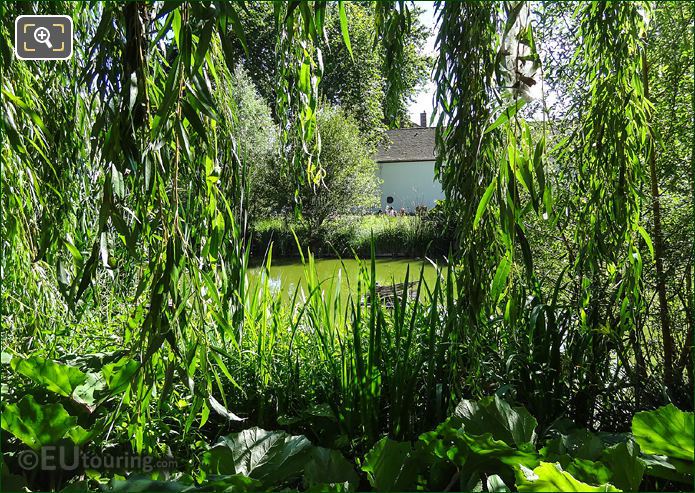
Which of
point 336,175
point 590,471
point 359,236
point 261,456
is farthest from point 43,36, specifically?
point 336,175

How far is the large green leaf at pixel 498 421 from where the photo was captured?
133 cm

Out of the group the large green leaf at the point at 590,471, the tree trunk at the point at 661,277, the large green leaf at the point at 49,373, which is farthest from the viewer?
the tree trunk at the point at 661,277

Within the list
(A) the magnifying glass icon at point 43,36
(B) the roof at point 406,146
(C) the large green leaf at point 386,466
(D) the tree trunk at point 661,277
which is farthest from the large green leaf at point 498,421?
(B) the roof at point 406,146

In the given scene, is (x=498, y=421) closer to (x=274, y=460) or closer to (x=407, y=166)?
(x=274, y=460)

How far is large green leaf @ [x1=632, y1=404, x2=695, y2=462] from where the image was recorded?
1121 millimetres

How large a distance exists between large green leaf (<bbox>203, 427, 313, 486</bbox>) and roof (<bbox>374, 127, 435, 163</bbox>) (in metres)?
11.7

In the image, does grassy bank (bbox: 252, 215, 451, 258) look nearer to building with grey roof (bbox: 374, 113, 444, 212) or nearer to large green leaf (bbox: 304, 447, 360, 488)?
building with grey roof (bbox: 374, 113, 444, 212)

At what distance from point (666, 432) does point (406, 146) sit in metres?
12.5

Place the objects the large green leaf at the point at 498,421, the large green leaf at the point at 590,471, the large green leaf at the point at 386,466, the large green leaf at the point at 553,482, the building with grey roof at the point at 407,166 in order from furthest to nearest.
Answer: the building with grey roof at the point at 407,166, the large green leaf at the point at 498,421, the large green leaf at the point at 386,466, the large green leaf at the point at 590,471, the large green leaf at the point at 553,482

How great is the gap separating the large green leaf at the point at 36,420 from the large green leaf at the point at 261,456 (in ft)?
1.25

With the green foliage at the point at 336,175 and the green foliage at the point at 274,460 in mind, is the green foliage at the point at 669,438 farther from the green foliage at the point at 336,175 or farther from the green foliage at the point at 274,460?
the green foliage at the point at 336,175

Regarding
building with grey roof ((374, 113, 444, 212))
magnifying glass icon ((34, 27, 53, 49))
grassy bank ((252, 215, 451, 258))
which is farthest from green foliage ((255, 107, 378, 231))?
magnifying glass icon ((34, 27, 53, 49))

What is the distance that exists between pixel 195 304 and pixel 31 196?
0.79 m

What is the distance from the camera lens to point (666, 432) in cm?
115
